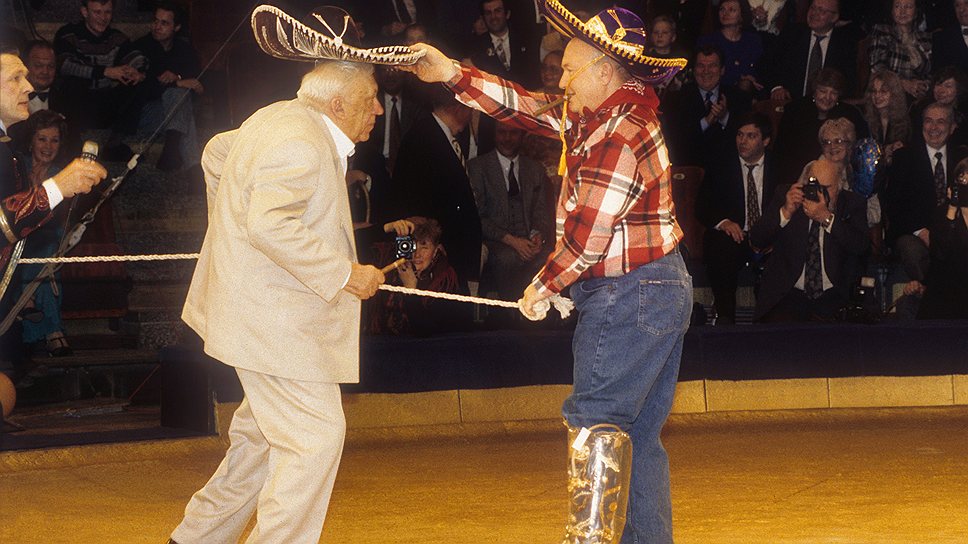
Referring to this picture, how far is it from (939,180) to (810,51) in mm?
1690

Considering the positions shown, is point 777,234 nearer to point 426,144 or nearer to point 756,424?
point 756,424

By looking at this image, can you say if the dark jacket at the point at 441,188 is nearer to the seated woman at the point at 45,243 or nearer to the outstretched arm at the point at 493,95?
the seated woman at the point at 45,243

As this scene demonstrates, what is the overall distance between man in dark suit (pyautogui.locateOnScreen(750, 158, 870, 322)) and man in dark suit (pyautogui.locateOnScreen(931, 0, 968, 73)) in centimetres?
231

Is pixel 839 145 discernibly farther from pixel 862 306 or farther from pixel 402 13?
pixel 402 13

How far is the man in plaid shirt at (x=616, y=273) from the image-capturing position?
4.98m

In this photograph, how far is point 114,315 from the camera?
11.3 metres

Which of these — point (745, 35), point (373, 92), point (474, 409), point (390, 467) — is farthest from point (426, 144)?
point (373, 92)

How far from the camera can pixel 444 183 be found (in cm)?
984

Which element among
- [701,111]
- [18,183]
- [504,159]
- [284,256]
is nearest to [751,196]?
[701,111]

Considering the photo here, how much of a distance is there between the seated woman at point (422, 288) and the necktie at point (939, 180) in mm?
3765

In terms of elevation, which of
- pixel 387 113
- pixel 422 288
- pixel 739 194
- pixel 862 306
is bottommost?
pixel 862 306

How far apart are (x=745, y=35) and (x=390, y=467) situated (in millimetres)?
5770

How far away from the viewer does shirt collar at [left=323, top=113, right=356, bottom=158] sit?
527cm

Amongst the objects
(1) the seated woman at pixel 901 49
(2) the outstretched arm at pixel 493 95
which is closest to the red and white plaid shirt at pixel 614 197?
(2) the outstretched arm at pixel 493 95
